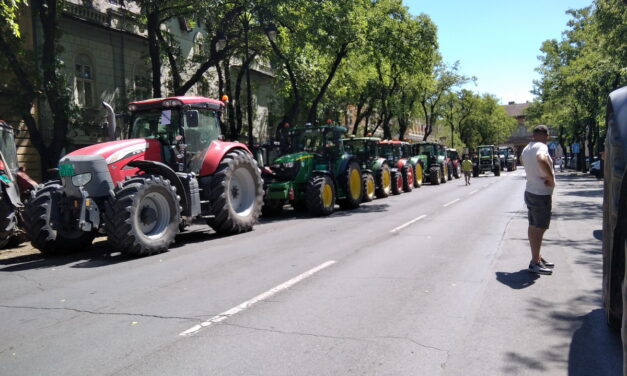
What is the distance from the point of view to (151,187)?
28.8ft

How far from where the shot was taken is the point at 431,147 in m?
32.8

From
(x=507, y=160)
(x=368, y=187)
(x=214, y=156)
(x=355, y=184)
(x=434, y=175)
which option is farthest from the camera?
(x=507, y=160)

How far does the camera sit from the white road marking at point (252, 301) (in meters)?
4.90

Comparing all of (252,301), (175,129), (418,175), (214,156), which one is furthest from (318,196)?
(418,175)

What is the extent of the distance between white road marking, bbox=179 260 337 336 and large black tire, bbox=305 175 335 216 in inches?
275

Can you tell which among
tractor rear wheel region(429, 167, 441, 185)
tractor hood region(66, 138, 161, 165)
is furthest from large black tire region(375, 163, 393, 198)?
tractor hood region(66, 138, 161, 165)

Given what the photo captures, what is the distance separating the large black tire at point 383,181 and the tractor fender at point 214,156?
11.4 metres

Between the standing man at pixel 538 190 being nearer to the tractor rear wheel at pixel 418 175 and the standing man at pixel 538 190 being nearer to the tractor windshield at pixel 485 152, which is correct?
the tractor rear wheel at pixel 418 175

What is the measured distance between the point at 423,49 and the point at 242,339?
22429mm

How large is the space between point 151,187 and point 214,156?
2290mm

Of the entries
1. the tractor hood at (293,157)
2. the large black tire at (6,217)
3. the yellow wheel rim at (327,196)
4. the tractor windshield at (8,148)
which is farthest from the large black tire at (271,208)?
the large black tire at (6,217)

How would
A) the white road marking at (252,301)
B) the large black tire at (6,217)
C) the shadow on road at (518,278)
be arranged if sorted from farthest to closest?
1. the large black tire at (6,217)
2. the shadow on road at (518,278)
3. the white road marking at (252,301)

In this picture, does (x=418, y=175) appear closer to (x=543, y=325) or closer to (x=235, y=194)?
(x=235, y=194)

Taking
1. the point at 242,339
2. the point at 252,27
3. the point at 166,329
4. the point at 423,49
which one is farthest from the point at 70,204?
the point at 423,49
